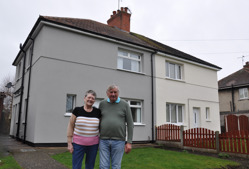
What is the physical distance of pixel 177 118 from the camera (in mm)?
14109

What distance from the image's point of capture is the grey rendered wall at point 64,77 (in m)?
9.21

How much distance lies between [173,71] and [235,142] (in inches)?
290

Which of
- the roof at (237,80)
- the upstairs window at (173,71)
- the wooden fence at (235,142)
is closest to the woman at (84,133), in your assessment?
the wooden fence at (235,142)

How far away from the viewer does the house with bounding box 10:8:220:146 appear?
943cm

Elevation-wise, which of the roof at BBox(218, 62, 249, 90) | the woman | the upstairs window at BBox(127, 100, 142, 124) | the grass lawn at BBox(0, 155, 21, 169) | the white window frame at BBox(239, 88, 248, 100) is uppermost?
the roof at BBox(218, 62, 249, 90)

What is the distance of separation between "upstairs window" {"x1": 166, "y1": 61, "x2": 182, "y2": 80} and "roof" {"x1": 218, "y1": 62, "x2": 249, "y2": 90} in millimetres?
11688

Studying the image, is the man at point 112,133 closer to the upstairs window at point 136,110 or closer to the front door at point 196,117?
the upstairs window at point 136,110

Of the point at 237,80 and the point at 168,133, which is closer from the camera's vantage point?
the point at 168,133

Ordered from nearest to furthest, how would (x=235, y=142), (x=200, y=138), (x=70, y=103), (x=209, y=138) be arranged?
(x=235, y=142) → (x=209, y=138) → (x=200, y=138) → (x=70, y=103)

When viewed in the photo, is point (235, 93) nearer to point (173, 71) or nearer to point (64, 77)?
point (173, 71)

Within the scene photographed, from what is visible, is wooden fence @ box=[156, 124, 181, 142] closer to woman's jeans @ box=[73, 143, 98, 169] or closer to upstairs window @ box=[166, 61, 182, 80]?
upstairs window @ box=[166, 61, 182, 80]

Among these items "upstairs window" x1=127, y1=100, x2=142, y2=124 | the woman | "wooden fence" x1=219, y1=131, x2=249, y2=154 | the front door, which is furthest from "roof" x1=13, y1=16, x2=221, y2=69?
the woman

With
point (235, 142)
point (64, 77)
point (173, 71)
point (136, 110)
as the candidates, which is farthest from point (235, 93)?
point (64, 77)

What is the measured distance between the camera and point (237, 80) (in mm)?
24703
